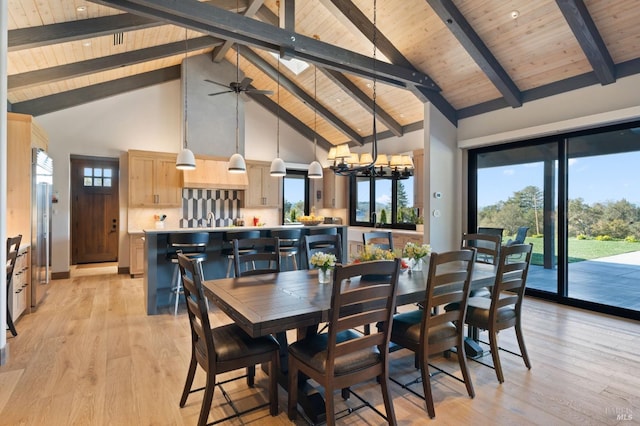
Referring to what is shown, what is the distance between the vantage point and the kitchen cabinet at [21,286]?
12.3 feet

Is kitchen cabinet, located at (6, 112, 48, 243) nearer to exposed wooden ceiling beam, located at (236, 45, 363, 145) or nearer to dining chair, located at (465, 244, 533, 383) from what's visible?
exposed wooden ceiling beam, located at (236, 45, 363, 145)

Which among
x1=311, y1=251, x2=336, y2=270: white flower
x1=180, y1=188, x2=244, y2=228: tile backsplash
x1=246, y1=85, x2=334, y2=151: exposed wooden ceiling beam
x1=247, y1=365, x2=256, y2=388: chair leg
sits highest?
x1=246, y1=85, x2=334, y2=151: exposed wooden ceiling beam

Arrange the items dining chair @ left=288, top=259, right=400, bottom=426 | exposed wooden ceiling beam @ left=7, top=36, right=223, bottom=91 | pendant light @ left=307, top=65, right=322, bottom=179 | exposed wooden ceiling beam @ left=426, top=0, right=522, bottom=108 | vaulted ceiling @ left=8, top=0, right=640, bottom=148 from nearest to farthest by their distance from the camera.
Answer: dining chair @ left=288, top=259, right=400, bottom=426 < vaulted ceiling @ left=8, top=0, right=640, bottom=148 < exposed wooden ceiling beam @ left=426, top=0, right=522, bottom=108 < exposed wooden ceiling beam @ left=7, top=36, right=223, bottom=91 < pendant light @ left=307, top=65, right=322, bottom=179

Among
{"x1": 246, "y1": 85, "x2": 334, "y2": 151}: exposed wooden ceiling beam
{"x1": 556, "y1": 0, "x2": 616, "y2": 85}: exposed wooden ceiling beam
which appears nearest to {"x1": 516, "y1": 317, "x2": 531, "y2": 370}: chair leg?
{"x1": 556, "y1": 0, "x2": 616, "y2": 85}: exposed wooden ceiling beam

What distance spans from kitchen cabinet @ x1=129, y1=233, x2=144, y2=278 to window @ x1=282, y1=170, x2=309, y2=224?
11.3 feet

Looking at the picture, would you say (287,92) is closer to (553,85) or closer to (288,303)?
(553,85)

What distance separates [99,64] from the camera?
5.48 metres

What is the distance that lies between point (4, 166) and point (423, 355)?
3683mm

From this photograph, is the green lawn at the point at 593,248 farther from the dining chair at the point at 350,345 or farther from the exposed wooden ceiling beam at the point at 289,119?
the exposed wooden ceiling beam at the point at 289,119

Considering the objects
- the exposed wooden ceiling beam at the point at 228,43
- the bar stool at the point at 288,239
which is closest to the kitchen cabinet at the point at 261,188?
the exposed wooden ceiling beam at the point at 228,43

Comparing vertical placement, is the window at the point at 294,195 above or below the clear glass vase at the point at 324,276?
above

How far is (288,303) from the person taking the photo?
209cm

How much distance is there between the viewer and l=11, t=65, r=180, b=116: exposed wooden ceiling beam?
6.25 metres

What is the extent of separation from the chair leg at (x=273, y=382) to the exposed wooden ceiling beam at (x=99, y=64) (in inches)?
215
